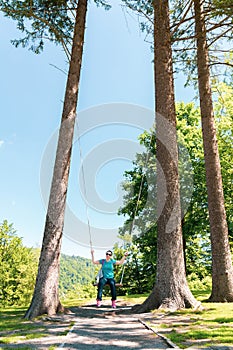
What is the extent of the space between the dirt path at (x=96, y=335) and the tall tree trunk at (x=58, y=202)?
534 mm

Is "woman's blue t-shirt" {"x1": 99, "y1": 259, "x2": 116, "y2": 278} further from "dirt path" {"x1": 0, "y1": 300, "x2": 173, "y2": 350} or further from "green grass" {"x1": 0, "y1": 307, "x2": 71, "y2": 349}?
"green grass" {"x1": 0, "y1": 307, "x2": 71, "y2": 349}

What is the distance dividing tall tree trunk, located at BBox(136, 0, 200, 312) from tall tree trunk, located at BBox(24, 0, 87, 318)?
1.82 m

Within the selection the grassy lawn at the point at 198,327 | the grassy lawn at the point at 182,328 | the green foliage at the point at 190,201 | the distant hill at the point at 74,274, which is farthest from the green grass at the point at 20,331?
the distant hill at the point at 74,274

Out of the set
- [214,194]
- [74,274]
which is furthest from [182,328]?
[74,274]

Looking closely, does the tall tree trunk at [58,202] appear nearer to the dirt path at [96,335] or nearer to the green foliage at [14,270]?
the dirt path at [96,335]

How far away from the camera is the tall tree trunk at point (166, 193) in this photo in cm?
666

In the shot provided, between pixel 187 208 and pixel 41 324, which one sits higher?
pixel 187 208

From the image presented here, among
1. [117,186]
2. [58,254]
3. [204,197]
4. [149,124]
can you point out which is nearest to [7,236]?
[117,186]

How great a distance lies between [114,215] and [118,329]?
533 inches

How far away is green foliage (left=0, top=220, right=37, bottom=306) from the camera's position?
27.4 m

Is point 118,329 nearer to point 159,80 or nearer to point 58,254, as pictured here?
point 58,254

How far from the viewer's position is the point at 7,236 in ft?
101

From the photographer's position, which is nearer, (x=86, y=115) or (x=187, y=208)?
(x=86, y=115)

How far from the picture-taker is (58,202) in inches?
280
